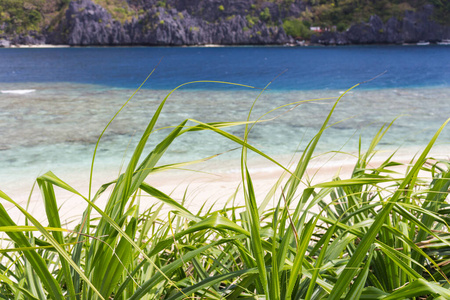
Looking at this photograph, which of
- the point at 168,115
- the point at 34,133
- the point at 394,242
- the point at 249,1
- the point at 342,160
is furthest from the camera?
the point at 249,1

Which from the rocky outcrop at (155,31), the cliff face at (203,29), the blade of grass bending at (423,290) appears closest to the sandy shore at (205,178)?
the blade of grass bending at (423,290)

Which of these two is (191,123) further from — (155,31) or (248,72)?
(155,31)

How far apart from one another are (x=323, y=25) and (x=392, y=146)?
100533 millimetres

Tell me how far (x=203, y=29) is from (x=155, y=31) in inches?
474

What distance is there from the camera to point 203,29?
104m

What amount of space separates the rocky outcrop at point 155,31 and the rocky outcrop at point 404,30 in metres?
17.2

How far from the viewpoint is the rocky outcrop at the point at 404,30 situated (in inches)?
3666

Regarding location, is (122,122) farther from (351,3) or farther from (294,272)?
(351,3)

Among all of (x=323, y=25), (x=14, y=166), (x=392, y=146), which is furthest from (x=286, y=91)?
(x=323, y=25)

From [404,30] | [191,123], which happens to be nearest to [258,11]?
[404,30]

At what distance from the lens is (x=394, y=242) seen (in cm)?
123

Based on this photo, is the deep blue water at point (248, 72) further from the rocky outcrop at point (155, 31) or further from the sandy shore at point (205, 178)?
the rocky outcrop at point (155, 31)

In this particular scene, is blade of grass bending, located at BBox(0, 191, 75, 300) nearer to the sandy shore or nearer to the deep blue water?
the deep blue water

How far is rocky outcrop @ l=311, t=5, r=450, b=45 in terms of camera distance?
93.1 metres
